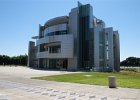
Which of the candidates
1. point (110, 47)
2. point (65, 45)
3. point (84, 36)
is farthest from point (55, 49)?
point (110, 47)

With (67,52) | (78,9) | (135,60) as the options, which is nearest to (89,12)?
(78,9)

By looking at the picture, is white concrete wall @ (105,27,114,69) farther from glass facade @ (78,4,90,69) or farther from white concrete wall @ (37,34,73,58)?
white concrete wall @ (37,34,73,58)

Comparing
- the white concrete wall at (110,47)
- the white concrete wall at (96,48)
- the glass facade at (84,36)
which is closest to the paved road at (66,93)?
the white concrete wall at (96,48)

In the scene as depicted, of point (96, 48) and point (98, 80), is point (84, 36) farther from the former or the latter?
point (98, 80)

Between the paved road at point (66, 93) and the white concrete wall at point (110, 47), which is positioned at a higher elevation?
the white concrete wall at point (110, 47)

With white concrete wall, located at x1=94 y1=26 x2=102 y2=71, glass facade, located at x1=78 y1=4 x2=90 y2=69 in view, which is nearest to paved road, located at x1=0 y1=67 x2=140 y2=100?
white concrete wall, located at x1=94 y1=26 x2=102 y2=71

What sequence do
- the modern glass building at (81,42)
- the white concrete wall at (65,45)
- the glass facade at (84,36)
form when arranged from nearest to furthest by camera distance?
the white concrete wall at (65,45) < the modern glass building at (81,42) < the glass facade at (84,36)

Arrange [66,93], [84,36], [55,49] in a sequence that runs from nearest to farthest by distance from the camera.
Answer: [66,93] < [84,36] < [55,49]

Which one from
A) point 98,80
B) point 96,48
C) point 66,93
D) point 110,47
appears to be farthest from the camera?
point 110,47

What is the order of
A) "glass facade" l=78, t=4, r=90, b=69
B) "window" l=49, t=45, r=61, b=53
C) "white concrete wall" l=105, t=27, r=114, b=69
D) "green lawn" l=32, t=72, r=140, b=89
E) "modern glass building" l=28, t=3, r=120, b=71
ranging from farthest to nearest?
"window" l=49, t=45, r=61, b=53
"white concrete wall" l=105, t=27, r=114, b=69
"glass facade" l=78, t=4, r=90, b=69
"modern glass building" l=28, t=3, r=120, b=71
"green lawn" l=32, t=72, r=140, b=89

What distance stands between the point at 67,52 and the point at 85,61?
6450 mm

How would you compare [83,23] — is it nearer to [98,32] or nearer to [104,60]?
[98,32]

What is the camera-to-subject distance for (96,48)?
185 ft

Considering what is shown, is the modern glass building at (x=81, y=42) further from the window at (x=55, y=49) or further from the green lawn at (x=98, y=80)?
the green lawn at (x=98, y=80)
